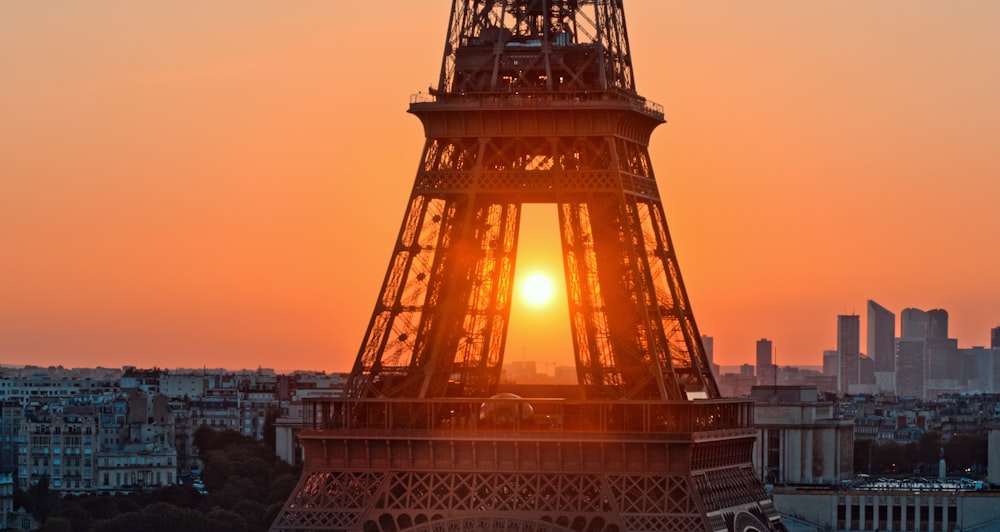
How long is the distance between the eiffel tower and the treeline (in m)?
65.0

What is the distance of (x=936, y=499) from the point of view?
15338cm

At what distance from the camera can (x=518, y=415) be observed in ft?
284

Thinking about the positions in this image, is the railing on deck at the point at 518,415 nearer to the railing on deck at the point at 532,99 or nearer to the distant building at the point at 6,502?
the railing on deck at the point at 532,99

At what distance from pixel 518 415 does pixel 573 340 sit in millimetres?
3266

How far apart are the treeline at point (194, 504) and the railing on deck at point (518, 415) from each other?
66.0 metres

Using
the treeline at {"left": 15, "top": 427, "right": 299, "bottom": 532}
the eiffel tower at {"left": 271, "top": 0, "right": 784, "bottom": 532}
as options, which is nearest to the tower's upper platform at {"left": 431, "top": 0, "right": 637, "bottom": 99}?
the eiffel tower at {"left": 271, "top": 0, "right": 784, "bottom": 532}

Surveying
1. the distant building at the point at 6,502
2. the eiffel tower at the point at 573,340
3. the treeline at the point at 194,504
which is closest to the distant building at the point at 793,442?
the treeline at the point at 194,504

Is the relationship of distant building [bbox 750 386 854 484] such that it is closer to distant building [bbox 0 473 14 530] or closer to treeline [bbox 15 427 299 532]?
treeline [bbox 15 427 299 532]

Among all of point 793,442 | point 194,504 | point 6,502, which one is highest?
point 793,442

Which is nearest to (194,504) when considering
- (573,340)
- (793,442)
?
(793,442)

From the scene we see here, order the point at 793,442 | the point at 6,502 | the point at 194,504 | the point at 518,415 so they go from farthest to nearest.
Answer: the point at 6,502 → the point at 793,442 → the point at 194,504 → the point at 518,415

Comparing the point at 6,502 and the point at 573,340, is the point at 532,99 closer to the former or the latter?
the point at 573,340

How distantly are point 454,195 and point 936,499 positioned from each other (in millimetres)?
71373

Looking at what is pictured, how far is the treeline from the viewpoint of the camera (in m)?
155
